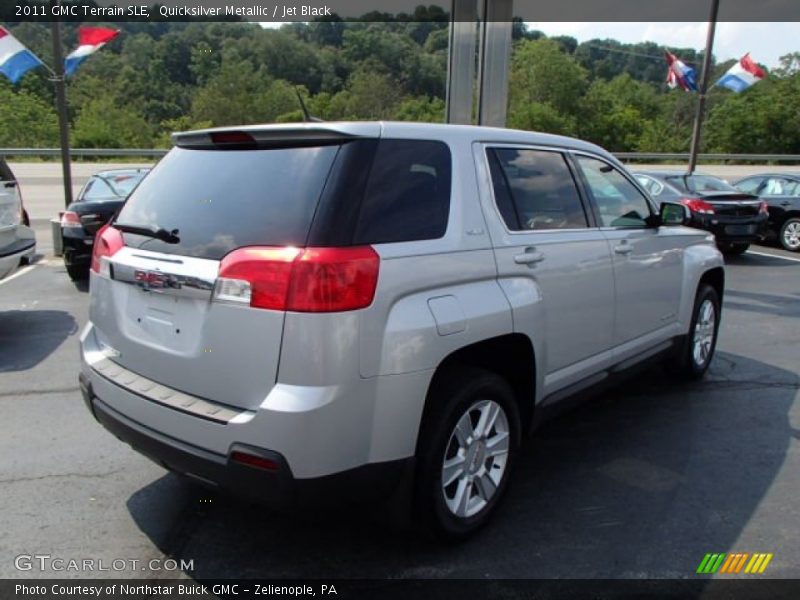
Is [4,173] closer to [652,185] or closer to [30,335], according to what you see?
[30,335]

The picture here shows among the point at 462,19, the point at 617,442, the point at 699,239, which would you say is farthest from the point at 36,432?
the point at 462,19

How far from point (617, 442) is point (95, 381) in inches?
122

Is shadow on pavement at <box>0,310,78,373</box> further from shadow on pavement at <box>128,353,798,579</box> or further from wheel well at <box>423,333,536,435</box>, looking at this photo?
wheel well at <box>423,333,536,435</box>

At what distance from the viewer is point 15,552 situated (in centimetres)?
285

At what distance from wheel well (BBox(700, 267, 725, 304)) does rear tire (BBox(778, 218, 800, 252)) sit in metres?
9.50

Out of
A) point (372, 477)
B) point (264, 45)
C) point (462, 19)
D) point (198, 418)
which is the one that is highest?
point (264, 45)

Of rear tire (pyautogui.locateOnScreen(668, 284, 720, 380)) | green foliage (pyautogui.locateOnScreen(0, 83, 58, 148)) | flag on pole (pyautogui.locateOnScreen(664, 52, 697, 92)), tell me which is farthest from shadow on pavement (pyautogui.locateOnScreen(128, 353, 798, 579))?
green foliage (pyautogui.locateOnScreen(0, 83, 58, 148))

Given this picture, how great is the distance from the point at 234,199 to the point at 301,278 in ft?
1.90

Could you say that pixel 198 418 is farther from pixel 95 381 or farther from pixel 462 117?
pixel 462 117

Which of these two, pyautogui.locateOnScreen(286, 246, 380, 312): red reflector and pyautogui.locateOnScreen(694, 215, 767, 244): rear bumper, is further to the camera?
pyautogui.locateOnScreen(694, 215, 767, 244): rear bumper

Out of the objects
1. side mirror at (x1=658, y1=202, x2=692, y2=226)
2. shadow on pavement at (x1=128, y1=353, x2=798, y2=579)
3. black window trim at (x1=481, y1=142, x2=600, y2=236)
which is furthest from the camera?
side mirror at (x1=658, y1=202, x2=692, y2=226)

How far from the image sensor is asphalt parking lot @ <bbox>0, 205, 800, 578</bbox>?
2.83 m

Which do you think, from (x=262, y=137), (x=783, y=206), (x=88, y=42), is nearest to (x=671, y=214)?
(x=262, y=137)

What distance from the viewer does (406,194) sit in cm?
267
